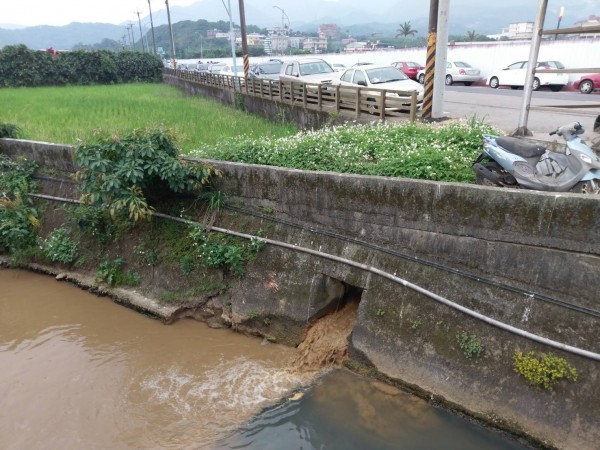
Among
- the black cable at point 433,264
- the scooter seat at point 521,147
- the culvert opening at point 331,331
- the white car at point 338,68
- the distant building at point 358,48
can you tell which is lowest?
the culvert opening at point 331,331

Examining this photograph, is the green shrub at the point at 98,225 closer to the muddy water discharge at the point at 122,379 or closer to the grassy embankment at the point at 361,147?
the muddy water discharge at the point at 122,379

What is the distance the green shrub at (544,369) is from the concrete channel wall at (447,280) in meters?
0.07

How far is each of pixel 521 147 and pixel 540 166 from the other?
0.38 metres

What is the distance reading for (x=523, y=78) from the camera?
1908 centimetres

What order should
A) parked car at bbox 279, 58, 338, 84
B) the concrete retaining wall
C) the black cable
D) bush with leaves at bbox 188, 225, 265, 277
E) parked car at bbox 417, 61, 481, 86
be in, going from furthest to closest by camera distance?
parked car at bbox 417, 61, 481, 86 → parked car at bbox 279, 58, 338, 84 → the concrete retaining wall → bush with leaves at bbox 188, 225, 265, 277 → the black cable

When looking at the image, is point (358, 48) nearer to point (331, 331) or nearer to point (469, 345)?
point (331, 331)

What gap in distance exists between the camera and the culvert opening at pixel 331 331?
5441 mm

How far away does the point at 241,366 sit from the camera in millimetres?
5516

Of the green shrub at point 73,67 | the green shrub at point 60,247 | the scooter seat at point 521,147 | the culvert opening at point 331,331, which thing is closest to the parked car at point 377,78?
the scooter seat at point 521,147

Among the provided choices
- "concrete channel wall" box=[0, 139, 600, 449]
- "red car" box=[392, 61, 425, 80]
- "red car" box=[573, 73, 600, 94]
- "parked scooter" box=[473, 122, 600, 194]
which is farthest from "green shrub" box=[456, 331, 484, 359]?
"red car" box=[392, 61, 425, 80]

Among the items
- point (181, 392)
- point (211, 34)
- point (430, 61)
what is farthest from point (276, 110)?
point (211, 34)

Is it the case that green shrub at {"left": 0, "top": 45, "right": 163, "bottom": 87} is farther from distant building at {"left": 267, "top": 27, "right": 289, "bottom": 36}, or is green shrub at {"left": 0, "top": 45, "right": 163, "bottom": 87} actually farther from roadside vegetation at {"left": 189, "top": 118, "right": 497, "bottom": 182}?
distant building at {"left": 267, "top": 27, "right": 289, "bottom": 36}

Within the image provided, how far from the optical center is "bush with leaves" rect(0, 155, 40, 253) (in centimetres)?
832

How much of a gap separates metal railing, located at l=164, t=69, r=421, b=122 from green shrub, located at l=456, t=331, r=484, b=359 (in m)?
5.18
